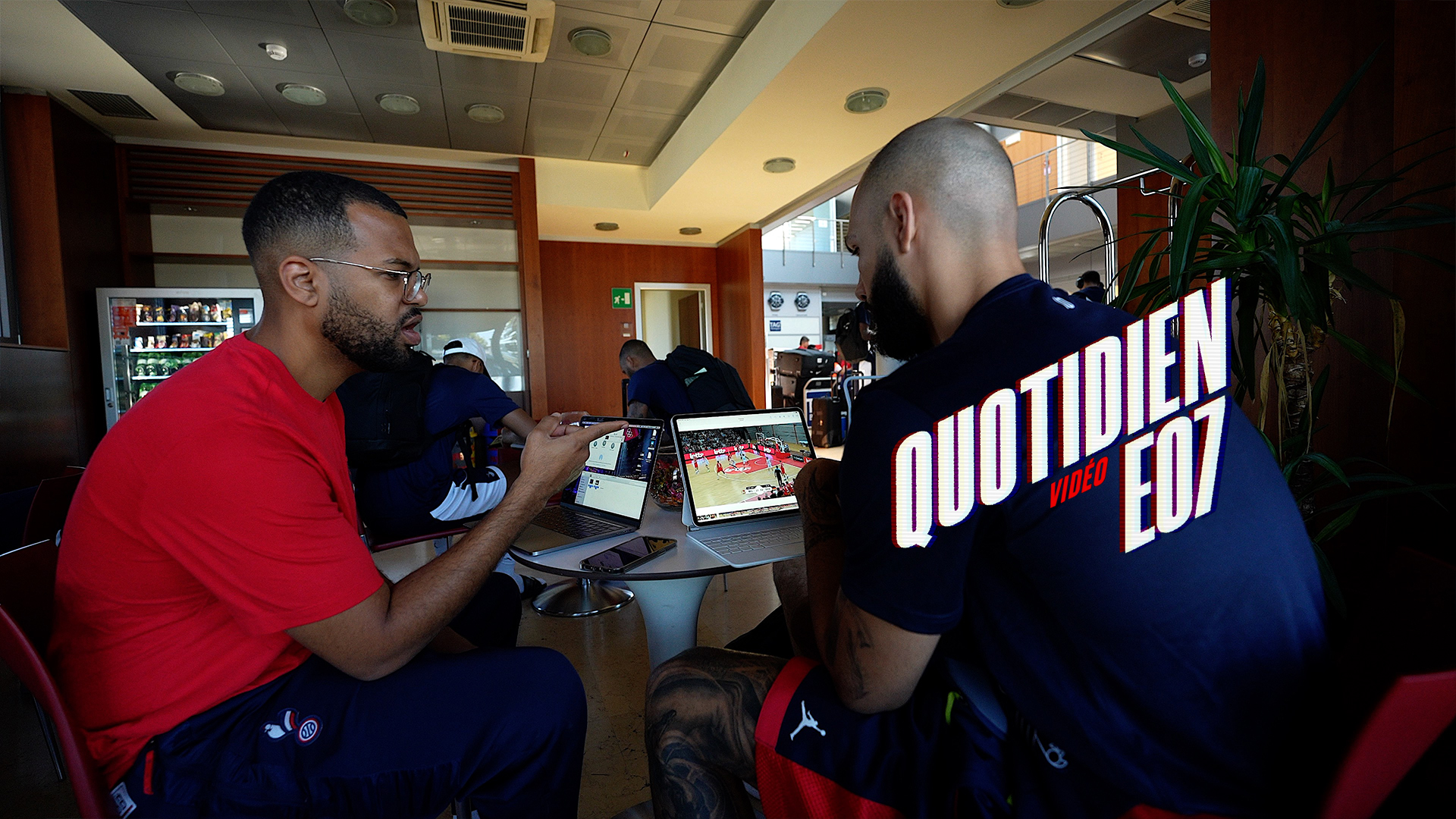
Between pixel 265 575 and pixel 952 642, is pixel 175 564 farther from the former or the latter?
pixel 952 642

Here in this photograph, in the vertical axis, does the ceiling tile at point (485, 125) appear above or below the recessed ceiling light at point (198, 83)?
above

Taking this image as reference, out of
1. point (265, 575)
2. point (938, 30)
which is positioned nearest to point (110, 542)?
point (265, 575)

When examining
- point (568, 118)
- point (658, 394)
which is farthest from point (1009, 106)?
point (568, 118)

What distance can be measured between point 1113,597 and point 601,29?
14.0 feet

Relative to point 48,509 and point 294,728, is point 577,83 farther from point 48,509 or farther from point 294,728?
point 294,728

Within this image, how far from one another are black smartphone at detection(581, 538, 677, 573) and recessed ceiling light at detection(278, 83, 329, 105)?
475cm

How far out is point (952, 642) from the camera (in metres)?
0.94

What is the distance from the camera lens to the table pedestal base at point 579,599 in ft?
9.25

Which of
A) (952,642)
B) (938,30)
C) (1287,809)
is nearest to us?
(1287,809)

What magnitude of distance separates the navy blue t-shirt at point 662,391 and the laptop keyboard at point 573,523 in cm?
191

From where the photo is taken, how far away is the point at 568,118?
520cm

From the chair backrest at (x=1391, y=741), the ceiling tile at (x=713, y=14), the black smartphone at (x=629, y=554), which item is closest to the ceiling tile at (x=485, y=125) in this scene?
the ceiling tile at (x=713, y=14)

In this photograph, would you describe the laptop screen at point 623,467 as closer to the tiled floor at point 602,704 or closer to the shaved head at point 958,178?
the tiled floor at point 602,704

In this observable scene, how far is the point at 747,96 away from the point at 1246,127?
3.32m
